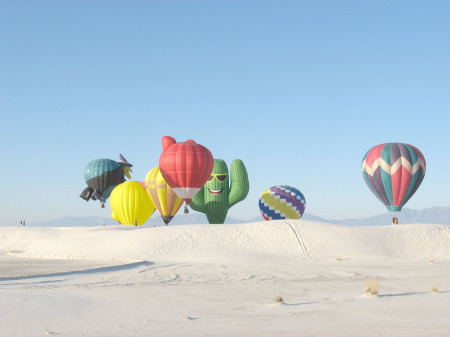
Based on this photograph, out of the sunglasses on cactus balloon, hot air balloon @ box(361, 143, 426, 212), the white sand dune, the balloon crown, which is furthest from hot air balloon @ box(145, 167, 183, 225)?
hot air balloon @ box(361, 143, 426, 212)

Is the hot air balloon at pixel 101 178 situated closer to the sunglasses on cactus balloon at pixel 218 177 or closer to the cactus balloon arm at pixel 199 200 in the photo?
the cactus balloon arm at pixel 199 200

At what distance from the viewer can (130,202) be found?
155 ft

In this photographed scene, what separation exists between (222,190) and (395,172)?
1595 centimetres

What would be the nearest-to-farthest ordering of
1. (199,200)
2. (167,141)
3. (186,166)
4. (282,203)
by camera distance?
(186,166), (167,141), (199,200), (282,203)

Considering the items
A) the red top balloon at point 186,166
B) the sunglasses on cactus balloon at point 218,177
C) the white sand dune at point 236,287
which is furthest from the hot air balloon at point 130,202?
the white sand dune at point 236,287

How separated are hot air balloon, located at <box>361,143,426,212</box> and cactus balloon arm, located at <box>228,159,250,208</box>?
1191 centimetres

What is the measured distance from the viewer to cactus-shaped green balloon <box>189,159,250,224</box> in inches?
1916

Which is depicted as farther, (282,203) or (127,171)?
(127,171)

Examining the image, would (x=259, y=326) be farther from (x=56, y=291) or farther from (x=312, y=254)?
(x=312, y=254)

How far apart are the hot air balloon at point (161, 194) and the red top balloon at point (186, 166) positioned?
4961mm

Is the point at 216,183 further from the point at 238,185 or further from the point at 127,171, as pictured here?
the point at 127,171

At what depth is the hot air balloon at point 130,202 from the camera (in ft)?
155

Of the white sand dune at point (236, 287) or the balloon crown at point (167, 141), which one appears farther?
the balloon crown at point (167, 141)

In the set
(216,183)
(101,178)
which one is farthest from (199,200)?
(101,178)
